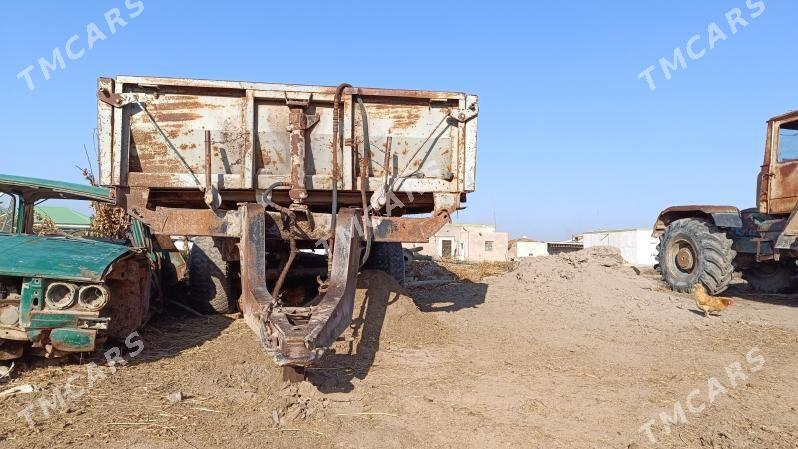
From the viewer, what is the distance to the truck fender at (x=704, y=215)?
29.4ft

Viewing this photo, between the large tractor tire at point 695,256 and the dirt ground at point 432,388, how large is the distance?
244cm

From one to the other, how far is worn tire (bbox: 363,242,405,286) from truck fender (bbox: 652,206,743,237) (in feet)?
17.7

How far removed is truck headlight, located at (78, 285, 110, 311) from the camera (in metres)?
3.81

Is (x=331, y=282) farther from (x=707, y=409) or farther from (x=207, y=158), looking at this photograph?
(x=707, y=409)

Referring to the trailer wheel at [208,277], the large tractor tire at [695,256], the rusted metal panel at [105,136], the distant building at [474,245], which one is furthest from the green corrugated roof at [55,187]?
the distant building at [474,245]

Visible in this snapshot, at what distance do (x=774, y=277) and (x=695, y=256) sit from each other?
164 cm

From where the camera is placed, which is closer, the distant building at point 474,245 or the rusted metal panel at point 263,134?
the rusted metal panel at point 263,134

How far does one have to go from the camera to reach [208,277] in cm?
627

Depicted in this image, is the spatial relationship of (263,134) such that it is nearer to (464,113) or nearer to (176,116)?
(176,116)

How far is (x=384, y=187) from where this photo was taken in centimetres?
515

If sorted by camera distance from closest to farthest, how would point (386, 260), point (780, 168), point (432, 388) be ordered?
point (432, 388)
point (386, 260)
point (780, 168)

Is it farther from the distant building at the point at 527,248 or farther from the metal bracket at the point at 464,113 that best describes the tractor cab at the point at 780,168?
the distant building at the point at 527,248

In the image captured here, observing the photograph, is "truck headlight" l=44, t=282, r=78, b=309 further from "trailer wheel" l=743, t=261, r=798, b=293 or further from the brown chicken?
"trailer wheel" l=743, t=261, r=798, b=293

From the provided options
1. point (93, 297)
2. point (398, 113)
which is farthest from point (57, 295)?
point (398, 113)
